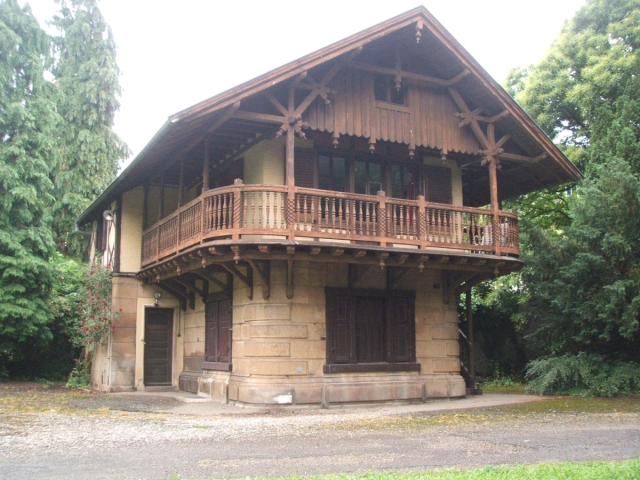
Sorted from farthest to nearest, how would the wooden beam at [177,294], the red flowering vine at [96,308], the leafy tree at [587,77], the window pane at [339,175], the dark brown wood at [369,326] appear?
the leafy tree at [587,77] → the wooden beam at [177,294] → the red flowering vine at [96,308] → the window pane at [339,175] → the dark brown wood at [369,326]

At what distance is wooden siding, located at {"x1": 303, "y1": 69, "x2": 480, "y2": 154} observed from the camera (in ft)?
54.4

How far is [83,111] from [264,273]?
85.7ft

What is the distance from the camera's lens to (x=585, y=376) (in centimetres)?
1848

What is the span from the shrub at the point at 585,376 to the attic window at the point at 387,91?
27.6 feet

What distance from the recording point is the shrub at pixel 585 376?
1786 centimetres

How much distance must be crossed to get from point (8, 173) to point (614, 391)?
19.9m

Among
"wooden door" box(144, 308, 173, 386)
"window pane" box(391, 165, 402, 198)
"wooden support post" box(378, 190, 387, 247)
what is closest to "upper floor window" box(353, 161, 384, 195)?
"window pane" box(391, 165, 402, 198)

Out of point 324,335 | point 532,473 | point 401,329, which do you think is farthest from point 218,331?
point 532,473

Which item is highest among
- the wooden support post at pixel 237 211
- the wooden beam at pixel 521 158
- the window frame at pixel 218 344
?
the wooden beam at pixel 521 158

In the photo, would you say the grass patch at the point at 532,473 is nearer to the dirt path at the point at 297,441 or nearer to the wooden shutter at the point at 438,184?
the dirt path at the point at 297,441

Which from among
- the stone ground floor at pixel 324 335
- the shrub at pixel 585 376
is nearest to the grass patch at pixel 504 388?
the shrub at pixel 585 376

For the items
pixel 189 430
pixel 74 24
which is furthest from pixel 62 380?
pixel 74 24

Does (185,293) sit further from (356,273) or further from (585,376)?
(585,376)

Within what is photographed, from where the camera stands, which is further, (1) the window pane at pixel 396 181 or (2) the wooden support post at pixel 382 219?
(1) the window pane at pixel 396 181
